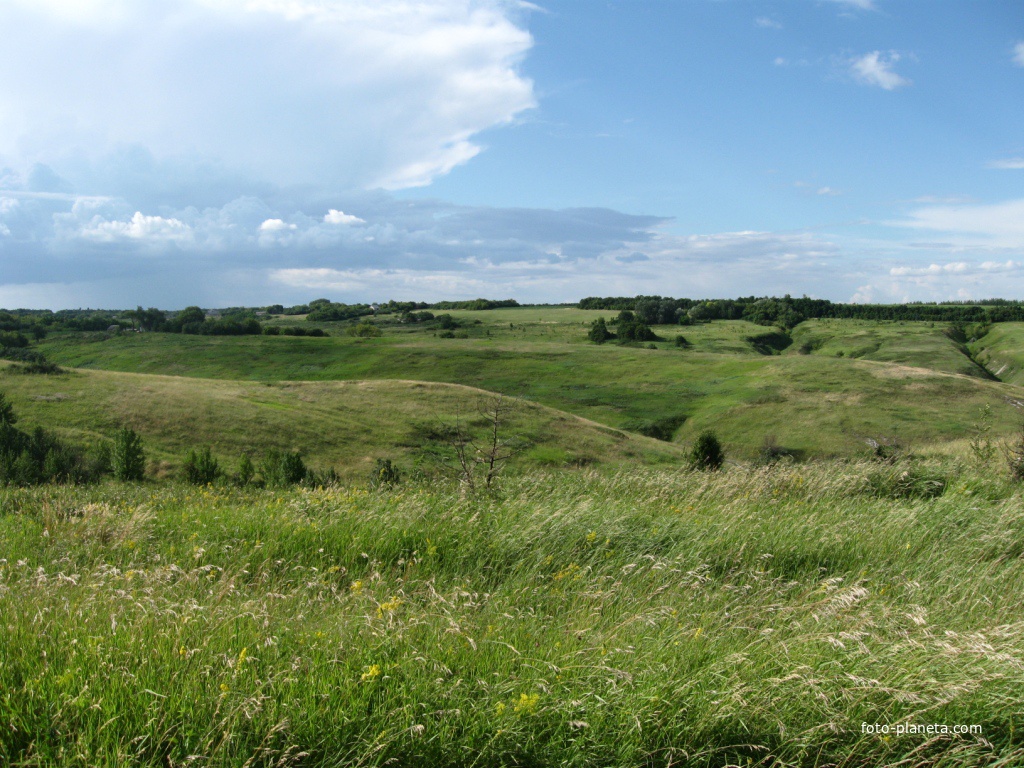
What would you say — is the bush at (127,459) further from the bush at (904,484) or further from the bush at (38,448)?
the bush at (904,484)

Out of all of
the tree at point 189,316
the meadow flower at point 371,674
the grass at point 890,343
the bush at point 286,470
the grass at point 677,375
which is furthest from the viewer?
the tree at point 189,316

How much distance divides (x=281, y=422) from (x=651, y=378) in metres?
57.6

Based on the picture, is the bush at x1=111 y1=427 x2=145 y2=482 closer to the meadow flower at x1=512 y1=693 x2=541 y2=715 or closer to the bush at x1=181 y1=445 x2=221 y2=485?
the bush at x1=181 y1=445 x2=221 y2=485

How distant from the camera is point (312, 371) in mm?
104188

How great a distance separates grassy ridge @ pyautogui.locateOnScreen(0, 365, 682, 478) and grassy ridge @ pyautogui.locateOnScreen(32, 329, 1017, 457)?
60.0 ft

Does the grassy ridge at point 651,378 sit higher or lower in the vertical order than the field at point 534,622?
lower

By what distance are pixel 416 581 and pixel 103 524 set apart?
3169 mm

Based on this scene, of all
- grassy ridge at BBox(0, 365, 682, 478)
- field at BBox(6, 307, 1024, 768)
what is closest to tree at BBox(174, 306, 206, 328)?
grassy ridge at BBox(0, 365, 682, 478)

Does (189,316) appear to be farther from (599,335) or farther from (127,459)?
(127,459)

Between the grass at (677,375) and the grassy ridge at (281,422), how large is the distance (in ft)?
59.8

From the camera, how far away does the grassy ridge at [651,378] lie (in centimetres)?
7306

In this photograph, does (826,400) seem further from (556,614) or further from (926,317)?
(926,317)

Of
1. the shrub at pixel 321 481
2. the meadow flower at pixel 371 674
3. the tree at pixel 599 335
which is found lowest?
the shrub at pixel 321 481

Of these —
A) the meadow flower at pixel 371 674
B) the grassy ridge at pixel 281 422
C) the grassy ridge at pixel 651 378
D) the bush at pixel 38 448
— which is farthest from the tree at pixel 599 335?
the meadow flower at pixel 371 674
